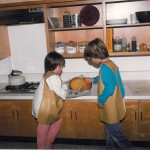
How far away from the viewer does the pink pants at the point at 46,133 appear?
213cm

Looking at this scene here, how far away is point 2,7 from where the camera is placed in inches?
97.7

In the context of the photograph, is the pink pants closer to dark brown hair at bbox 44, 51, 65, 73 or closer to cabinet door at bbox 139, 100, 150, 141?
dark brown hair at bbox 44, 51, 65, 73

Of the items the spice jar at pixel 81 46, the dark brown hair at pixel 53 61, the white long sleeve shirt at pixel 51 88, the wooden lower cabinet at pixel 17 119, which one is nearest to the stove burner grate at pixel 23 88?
the wooden lower cabinet at pixel 17 119

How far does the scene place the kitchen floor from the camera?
2.46 m

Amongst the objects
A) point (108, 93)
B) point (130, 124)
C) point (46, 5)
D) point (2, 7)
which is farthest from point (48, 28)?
point (130, 124)

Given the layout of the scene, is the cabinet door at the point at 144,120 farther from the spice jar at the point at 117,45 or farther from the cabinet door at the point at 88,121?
the spice jar at the point at 117,45

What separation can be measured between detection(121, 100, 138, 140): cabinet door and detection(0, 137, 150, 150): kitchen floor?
7.8 inches

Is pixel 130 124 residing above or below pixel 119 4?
below

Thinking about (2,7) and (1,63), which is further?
(1,63)

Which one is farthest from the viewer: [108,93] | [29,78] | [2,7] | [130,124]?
[29,78]

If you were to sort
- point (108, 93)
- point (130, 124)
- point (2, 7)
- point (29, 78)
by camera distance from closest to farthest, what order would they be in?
1. point (108, 93)
2. point (130, 124)
3. point (2, 7)
4. point (29, 78)

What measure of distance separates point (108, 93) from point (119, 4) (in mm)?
1228

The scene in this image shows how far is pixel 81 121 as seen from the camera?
239 centimetres

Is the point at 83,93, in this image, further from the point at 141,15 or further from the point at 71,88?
the point at 141,15
